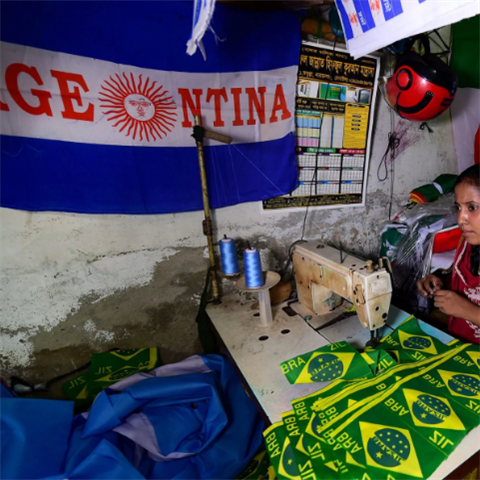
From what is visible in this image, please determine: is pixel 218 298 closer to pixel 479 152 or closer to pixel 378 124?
pixel 378 124

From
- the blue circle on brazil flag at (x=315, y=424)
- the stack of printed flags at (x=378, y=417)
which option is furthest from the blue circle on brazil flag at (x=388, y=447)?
the blue circle on brazil flag at (x=315, y=424)

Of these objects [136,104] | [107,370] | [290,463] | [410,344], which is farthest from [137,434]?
[136,104]

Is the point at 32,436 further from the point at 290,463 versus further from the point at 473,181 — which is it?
the point at 473,181

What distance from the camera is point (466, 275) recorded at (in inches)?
50.6

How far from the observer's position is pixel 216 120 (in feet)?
4.71

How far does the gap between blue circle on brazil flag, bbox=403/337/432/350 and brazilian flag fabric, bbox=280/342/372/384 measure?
0.74 ft

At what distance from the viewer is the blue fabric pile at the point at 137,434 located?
36.5 inches

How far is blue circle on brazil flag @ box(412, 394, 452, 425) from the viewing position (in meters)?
0.73

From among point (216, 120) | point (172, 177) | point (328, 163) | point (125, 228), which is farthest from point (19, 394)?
point (328, 163)

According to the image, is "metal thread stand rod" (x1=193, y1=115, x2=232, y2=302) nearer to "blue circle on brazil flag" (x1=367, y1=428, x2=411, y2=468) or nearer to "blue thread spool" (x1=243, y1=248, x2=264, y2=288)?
"blue thread spool" (x1=243, y1=248, x2=264, y2=288)

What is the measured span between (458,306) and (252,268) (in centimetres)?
86

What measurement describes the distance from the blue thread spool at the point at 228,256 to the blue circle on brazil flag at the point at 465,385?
0.87 metres

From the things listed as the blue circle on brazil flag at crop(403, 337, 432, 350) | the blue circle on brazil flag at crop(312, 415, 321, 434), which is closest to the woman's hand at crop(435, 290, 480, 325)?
the blue circle on brazil flag at crop(403, 337, 432, 350)

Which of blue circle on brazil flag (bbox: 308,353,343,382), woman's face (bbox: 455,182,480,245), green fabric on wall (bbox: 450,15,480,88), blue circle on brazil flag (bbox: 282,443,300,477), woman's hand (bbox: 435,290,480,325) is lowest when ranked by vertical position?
blue circle on brazil flag (bbox: 282,443,300,477)
